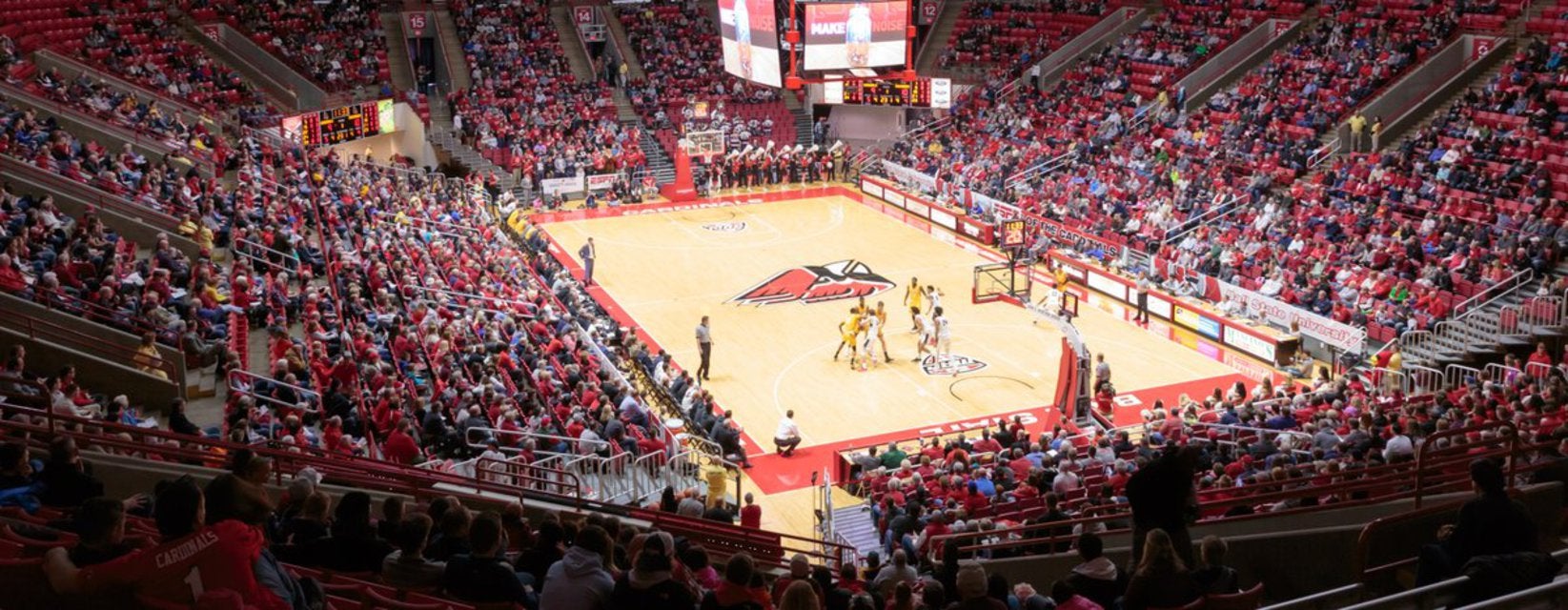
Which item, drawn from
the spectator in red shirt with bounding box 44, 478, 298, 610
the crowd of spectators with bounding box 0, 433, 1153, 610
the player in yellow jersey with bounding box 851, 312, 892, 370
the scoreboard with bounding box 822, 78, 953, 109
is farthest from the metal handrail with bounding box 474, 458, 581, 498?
the scoreboard with bounding box 822, 78, 953, 109

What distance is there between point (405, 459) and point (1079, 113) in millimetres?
32192

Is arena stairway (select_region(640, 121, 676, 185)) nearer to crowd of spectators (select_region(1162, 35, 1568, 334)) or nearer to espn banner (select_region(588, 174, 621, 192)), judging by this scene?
espn banner (select_region(588, 174, 621, 192))

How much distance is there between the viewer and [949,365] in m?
27.7

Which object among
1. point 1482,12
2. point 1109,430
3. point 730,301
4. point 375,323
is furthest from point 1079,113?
point 375,323

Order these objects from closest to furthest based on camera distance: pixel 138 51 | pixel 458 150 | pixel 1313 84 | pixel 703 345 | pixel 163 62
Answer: pixel 703 345 → pixel 1313 84 → pixel 138 51 → pixel 163 62 → pixel 458 150

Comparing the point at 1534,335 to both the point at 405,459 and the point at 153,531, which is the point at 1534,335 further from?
the point at 153,531

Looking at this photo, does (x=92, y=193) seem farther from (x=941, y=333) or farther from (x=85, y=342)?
(x=941, y=333)

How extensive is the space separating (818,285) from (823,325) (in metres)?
3.72

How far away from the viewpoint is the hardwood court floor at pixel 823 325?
25656mm

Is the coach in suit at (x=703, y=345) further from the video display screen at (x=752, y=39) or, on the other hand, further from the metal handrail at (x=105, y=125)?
the video display screen at (x=752, y=39)

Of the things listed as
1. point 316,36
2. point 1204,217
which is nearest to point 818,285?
point 1204,217

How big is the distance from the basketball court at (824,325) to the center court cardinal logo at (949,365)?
0.05m

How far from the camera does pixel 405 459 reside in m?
15.1

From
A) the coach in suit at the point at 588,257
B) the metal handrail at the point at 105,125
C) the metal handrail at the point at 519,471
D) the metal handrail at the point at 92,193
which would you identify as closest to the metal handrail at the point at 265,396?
the metal handrail at the point at 519,471
